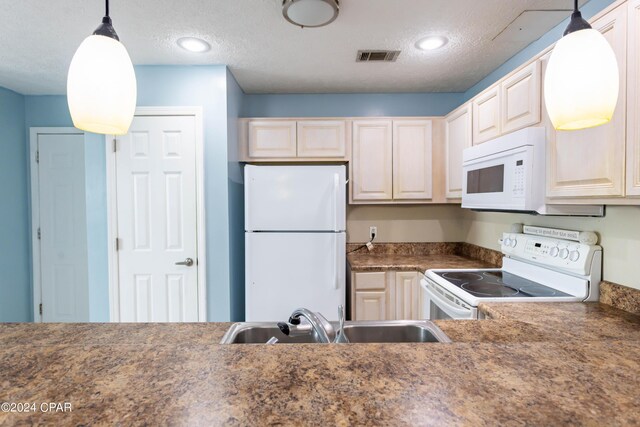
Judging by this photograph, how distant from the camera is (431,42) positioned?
6.93ft

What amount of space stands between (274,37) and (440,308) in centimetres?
206

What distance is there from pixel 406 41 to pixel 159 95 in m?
1.87

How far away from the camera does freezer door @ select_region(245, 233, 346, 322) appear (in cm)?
247

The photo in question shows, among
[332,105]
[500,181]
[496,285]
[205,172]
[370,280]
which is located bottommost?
[370,280]

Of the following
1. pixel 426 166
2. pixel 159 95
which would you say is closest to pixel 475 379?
pixel 426 166

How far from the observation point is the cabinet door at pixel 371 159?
2.84 metres

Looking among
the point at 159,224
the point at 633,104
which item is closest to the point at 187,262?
the point at 159,224

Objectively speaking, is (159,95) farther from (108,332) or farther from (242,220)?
(108,332)

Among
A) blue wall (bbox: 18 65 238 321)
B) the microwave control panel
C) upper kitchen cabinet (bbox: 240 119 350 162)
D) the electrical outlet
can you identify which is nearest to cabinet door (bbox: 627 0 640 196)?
the microwave control panel

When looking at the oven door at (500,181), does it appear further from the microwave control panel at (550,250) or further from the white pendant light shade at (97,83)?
the white pendant light shade at (97,83)

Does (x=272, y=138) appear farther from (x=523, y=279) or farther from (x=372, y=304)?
(x=523, y=279)

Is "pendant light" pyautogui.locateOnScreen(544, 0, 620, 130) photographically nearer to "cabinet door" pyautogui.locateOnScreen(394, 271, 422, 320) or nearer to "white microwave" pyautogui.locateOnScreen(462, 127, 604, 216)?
"white microwave" pyautogui.locateOnScreen(462, 127, 604, 216)

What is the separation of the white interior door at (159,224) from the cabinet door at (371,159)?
1374 mm

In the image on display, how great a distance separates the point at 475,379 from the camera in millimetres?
593
